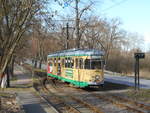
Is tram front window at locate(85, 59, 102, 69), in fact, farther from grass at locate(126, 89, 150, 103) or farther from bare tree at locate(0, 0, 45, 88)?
bare tree at locate(0, 0, 45, 88)

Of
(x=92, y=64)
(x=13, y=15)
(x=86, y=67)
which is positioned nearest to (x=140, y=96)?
(x=92, y=64)

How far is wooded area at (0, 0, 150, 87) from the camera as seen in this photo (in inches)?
403

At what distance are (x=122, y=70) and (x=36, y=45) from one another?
19759mm

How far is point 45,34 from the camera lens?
51.7 ft

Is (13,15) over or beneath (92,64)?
over

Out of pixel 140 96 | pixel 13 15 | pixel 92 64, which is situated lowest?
pixel 140 96

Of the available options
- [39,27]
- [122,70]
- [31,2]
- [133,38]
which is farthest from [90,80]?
[133,38]

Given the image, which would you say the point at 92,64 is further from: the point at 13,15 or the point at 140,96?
the point at 13,15

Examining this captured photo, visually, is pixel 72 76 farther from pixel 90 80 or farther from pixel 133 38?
pixel 133 38

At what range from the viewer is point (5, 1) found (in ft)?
31.4

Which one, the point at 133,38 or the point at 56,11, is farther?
the point at 133,38

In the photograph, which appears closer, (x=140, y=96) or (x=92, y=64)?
(x=140, y=96)

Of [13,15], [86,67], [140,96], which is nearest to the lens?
[13,15]

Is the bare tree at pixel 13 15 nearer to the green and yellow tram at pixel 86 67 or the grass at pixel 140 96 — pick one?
the grass at pixel 140 96
